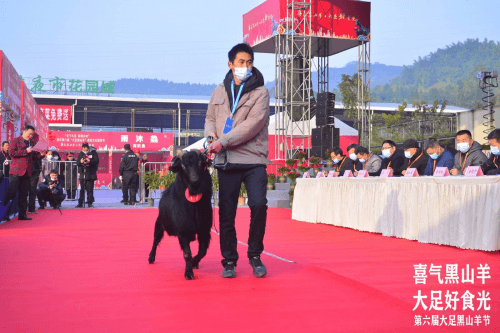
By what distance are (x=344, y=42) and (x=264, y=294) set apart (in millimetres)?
18332

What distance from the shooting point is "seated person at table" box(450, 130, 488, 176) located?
22.1ft

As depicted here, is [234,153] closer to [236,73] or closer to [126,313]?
[236,73]

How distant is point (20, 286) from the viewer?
3.52 metres

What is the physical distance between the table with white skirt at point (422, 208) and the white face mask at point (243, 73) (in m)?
2.63

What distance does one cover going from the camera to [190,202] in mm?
3764

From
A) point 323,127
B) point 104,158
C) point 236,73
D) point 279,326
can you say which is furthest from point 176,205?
point 104,158

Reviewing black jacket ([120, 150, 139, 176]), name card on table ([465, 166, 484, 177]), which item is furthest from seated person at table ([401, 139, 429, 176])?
black jacket ([120, 150, 139, 176])

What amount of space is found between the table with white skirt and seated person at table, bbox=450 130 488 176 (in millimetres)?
907

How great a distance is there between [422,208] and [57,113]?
3256 cm

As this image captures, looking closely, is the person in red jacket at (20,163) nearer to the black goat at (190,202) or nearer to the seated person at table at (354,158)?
the seated person at table at (354,158)

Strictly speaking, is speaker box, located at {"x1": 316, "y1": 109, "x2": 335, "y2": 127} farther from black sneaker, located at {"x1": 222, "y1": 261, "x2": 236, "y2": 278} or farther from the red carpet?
black sneaker, located at {"x1": 222, "y1": 261, "x2": 236, "y2": 278}

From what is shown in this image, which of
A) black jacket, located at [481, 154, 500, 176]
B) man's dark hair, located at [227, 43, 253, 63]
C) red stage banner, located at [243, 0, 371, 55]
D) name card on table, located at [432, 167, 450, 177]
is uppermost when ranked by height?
red stage banner, located at [243, 0, 371, 55]

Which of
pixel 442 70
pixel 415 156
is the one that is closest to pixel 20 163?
pixel 415 156

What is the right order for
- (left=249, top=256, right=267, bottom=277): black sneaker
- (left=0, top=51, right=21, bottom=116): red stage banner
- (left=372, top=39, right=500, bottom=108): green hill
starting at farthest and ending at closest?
(left=372, top=39, right=500, bottom=108): green hill
(left=0, top=51, right=21, bottom=116): red stage banner
(left=249, top=256, right=267, bottom=277): black sneaker
